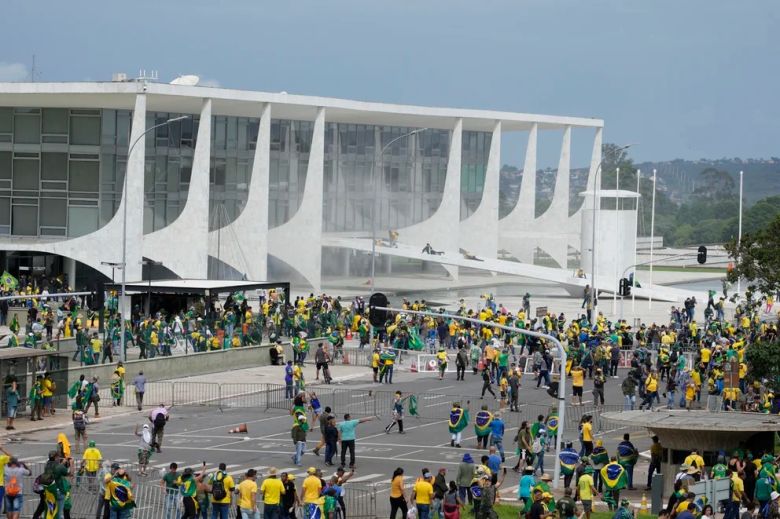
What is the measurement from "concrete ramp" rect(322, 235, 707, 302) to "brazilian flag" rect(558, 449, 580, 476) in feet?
170

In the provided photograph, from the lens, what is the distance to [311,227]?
80.8 metres

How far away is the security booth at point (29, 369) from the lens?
124 ft

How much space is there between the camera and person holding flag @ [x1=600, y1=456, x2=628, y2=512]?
2703 cm

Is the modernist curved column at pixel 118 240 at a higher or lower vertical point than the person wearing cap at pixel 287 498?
higher

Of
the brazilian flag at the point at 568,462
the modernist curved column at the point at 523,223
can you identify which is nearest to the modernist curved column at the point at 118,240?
the modernist curved column at the point at 523,223

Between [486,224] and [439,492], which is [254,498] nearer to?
[439,492]

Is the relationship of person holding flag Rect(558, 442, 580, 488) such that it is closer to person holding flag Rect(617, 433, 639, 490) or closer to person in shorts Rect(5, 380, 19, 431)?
person holding flag Rect(617, 433, 639, 490)

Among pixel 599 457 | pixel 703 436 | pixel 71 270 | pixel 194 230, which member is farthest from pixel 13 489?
pixel 71 270

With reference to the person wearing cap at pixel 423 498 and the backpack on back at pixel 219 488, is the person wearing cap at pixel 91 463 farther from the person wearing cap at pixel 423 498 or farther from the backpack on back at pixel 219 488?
the person wearing cap at pixel 423 498

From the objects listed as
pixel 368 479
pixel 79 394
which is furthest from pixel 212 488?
pixel 79 394

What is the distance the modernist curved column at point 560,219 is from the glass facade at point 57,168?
36990mm

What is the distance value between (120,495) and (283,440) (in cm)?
1268

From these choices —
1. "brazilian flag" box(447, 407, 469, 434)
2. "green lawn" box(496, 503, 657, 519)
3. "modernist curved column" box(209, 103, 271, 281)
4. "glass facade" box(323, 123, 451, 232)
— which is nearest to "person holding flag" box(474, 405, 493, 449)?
"brazilian flag" box(447, 407, 469, 434)

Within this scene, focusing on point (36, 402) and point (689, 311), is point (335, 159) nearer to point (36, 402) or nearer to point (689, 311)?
point (689, 311)
